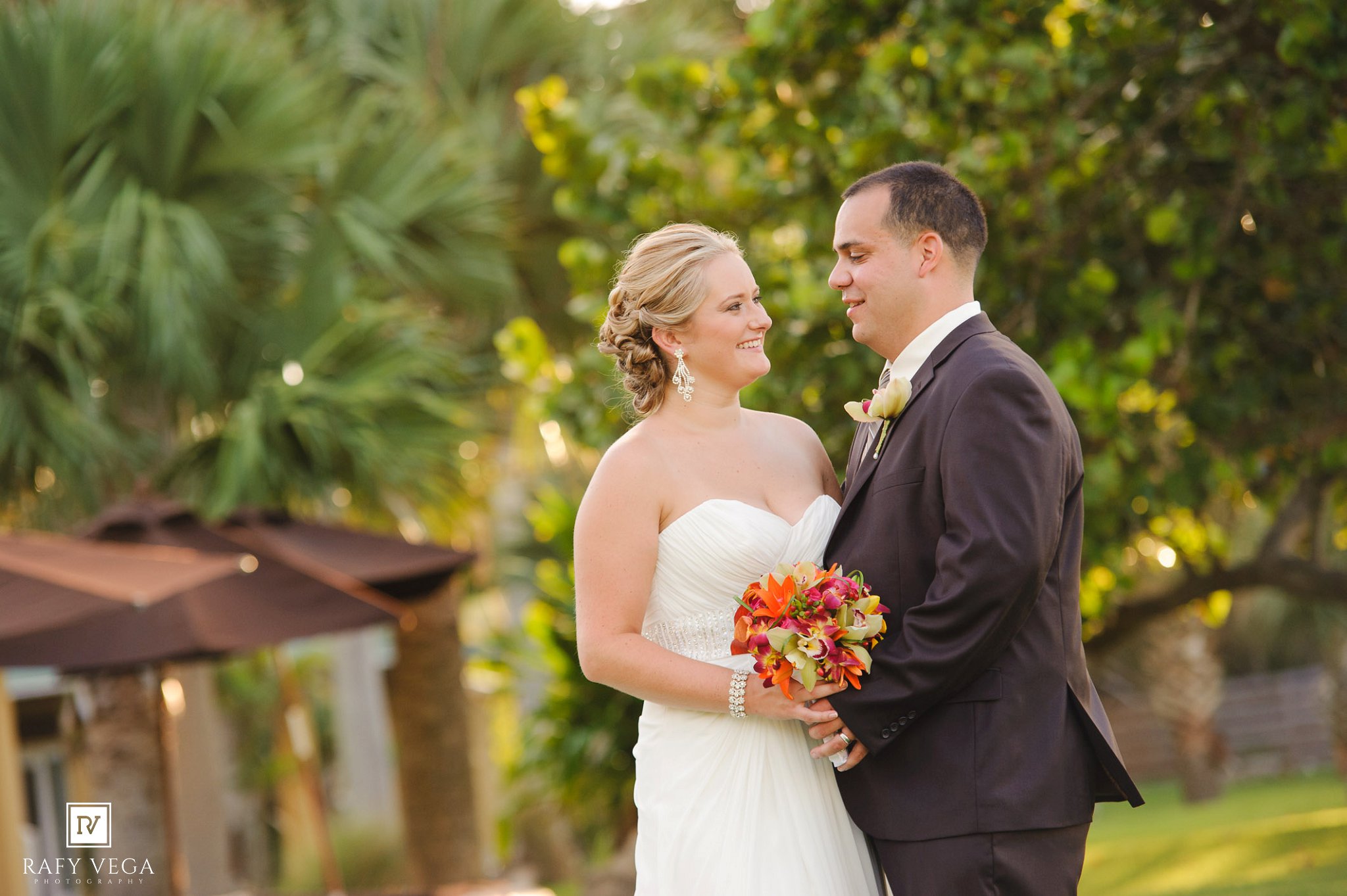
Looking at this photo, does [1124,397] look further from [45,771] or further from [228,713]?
[228,713]

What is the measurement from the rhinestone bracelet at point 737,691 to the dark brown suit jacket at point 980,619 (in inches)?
11.3

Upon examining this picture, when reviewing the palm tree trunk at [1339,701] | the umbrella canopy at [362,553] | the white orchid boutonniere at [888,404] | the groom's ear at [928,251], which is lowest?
the palm tree trunk at [1339,701]

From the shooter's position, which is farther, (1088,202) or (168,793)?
(168,793)

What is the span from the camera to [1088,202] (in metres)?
5.60

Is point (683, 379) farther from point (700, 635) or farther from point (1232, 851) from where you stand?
point (1232, 851)

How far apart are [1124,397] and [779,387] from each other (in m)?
1.48

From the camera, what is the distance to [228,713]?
20.4m

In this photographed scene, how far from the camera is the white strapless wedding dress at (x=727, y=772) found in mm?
3197

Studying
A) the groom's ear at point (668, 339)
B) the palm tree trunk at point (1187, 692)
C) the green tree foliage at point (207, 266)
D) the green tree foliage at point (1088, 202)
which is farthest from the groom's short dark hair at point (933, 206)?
the palm tree trunk at point (1187, 692)

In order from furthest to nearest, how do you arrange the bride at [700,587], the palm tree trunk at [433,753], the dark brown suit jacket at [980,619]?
the palm tree trunk at [433,753], the bride at [700,587], the dark brown suit jacket at [980,619]

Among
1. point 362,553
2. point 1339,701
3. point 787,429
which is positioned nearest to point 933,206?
point 787,429

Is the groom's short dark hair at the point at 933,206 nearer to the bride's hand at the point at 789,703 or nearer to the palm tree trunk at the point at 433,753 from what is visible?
the bride's hand at the point at 789,703

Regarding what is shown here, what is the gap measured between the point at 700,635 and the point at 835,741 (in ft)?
1.75

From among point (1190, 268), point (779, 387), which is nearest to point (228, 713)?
point (779, 387)
